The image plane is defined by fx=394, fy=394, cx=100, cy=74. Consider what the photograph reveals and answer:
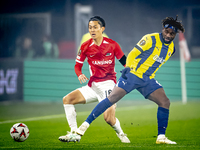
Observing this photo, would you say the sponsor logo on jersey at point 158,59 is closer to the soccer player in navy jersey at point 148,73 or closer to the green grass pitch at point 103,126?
the soccer player in navy jersey at point 148,73

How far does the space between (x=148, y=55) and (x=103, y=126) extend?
10.4ft

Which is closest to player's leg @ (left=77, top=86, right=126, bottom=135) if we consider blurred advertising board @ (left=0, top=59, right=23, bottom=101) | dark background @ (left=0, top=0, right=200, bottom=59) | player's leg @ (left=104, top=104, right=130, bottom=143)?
player's leg @ (left=104, top=104, right=130, bottom=143)

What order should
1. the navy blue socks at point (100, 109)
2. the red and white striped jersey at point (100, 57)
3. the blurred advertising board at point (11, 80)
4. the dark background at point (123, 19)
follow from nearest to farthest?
1. the navy blue socks at point (100, 109)
2. the red and white striped jersey at point (100, 57)
3. the blurred advertising board at point (11, 80)
4. the dark background at point (123, 19)

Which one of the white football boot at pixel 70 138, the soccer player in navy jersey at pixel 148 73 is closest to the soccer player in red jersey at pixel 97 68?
the white football boot at pixel 70 138

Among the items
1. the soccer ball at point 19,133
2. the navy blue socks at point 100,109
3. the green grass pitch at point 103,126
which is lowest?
the green grass pitch at point 103,126

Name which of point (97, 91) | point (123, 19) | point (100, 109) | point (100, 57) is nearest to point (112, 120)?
point (100, 109)

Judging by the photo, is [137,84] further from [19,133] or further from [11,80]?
[11,80]

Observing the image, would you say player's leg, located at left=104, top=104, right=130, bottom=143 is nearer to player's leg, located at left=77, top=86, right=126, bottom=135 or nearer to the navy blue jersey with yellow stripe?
player's leg, located at left=77, top=86, right=126, bottom=135

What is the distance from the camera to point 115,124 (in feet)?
19.8

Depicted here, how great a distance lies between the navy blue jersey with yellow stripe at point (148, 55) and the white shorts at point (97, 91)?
1.88ft

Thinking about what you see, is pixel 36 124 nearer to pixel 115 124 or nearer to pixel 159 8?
pixel 115 124

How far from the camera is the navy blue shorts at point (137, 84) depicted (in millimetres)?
5700

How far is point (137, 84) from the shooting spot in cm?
576

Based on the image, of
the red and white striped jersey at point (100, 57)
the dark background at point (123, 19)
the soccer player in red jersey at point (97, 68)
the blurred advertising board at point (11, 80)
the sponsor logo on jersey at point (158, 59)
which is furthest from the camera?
the dark background at point (123, 19)
